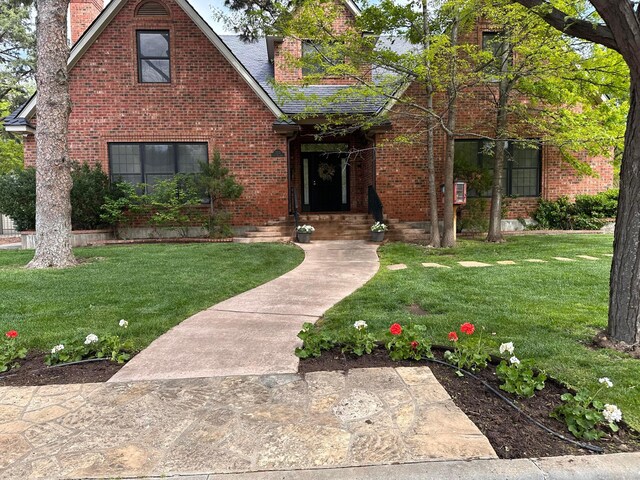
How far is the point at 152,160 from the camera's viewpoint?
12.2m

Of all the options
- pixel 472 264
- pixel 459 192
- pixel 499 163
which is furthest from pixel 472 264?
pixel 499 163

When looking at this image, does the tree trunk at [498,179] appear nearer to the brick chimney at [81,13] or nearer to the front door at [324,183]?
the front door at [324,183]

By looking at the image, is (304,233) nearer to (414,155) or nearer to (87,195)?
(414,155)

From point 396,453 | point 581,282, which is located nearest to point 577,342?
point 396,453

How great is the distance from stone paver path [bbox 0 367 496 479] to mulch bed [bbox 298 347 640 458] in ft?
0.34

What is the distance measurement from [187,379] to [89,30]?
38.7 ft

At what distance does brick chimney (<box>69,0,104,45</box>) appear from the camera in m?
14.2

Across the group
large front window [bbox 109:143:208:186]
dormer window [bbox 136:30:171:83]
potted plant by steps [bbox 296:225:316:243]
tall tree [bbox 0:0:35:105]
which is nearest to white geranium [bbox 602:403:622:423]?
potted plant by steps [bbox 296:225:316:243]

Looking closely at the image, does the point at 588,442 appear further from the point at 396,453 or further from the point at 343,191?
the point at 343,191

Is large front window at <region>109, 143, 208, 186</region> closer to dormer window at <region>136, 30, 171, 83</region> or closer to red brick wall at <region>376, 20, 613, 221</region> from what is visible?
dormer window at <region>136, 30, 171, 83</region>

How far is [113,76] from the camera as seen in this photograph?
1186 centimetres

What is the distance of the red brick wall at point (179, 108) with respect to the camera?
11.8m

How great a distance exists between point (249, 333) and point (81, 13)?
15.3 metres

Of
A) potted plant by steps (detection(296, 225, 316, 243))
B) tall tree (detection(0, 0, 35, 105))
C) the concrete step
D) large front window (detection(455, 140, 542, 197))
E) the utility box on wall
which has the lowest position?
the concrete step
